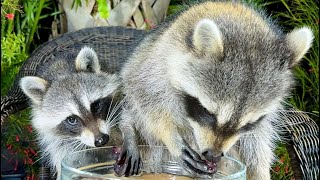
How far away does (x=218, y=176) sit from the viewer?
7.39 ft

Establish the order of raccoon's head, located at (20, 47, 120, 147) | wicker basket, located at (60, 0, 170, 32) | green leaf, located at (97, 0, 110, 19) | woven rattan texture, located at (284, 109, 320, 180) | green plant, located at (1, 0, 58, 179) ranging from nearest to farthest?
woven rattan texture, located at (284, 109, 320, 180) → raccoon's head, located at (20, 47, 120, 147) → green leaf, located at (97, 0, 110, 19) → green plant, located at (1, 0, 58, 179) → wicker basket, located at (60, 0, 170, 32)

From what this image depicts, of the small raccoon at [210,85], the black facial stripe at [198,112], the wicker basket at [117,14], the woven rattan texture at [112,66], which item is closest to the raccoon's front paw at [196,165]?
the small raccoon at [210,85]

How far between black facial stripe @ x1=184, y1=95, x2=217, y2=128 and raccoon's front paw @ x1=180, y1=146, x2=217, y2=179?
16 cm

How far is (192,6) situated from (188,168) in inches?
33.4

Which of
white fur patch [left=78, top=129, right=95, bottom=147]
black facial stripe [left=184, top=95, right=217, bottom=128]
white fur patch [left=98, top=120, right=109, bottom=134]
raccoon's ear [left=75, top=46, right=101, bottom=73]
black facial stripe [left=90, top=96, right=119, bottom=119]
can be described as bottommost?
white fur patch [left=78, top=129, right=95, bottom=147]

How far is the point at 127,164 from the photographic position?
2.32 m

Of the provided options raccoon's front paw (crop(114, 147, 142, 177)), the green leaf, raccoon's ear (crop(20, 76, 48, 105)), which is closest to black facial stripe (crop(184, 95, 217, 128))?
raccoon's front paw (crop(114, 147, 142, 177))

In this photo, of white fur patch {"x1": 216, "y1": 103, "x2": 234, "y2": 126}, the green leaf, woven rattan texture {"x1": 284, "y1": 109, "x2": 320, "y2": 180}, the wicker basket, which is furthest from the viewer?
the wicker basket

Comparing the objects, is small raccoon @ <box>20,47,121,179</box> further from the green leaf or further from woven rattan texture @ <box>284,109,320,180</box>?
woven rattan texture @ <box>284,109,320,180</box>

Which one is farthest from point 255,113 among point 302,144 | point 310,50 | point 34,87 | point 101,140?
point 310,50

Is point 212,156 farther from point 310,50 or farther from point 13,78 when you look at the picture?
point 310,50

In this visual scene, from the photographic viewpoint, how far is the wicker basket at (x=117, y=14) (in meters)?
3.88

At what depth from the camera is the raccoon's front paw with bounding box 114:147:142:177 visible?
229cm

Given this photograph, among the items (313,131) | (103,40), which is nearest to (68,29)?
(103,40)
